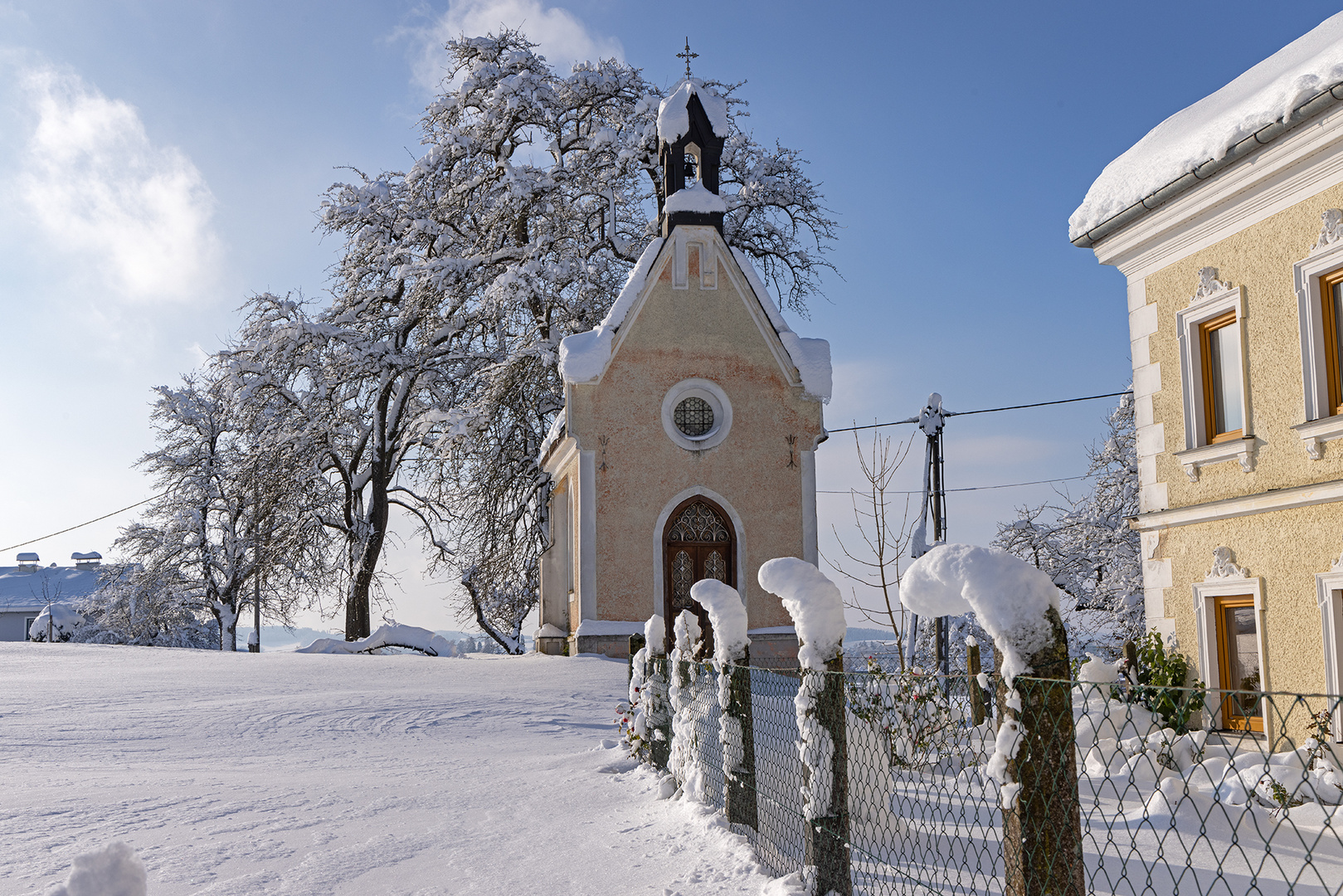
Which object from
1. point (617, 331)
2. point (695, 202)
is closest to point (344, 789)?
point (617, 331)

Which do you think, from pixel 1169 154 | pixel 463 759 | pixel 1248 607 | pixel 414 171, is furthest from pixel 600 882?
pixel 414 171

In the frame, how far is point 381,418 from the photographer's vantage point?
26172 mm

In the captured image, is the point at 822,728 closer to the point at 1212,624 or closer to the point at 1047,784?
the point at 1047,784

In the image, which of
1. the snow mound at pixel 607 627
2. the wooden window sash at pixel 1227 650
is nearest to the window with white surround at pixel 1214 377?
the wooden window sash at pixel 1227 650

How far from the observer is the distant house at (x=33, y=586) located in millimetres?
50219

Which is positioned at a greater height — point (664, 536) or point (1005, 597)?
point (664, 536)

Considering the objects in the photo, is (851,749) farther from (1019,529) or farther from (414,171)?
(1019,529)

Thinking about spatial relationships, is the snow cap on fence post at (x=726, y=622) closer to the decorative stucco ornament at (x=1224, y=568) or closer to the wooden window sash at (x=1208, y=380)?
the decorative stucco ornament at (x=1224, y=568)

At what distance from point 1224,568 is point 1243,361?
1.99m

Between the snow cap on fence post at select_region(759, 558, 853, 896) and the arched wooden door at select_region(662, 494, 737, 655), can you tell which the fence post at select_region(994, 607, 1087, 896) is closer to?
the snow cap on fence post at select_region(759, 558, 853, 896)

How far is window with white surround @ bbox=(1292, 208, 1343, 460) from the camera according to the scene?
8.74 m

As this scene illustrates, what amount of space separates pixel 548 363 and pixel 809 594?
59.4 feet

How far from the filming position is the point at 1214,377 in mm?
10219

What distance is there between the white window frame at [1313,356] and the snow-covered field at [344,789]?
20.6ft
